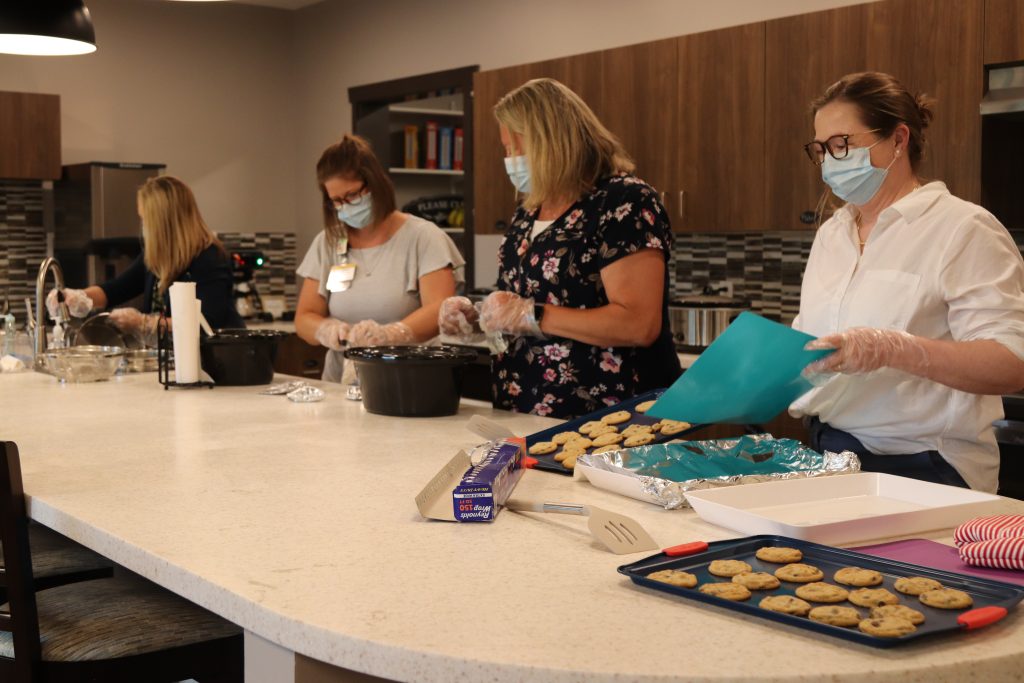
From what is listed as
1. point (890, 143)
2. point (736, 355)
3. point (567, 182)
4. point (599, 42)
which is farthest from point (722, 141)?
point (736, 355)

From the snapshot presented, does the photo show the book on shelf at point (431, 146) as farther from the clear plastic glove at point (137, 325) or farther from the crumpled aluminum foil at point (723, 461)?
the crumpled aluminum foil at point (723, 461)

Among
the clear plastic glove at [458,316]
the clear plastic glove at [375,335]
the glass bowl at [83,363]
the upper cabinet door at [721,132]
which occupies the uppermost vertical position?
the upper cabinet door at [721,132]

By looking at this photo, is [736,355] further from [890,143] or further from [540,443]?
[890,143]

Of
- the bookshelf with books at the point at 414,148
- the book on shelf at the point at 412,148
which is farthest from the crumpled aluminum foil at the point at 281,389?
the book on shelf at the point at 412,148

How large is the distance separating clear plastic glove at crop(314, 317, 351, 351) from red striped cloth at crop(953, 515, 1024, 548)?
2058mm

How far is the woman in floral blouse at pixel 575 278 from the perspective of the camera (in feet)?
8.23

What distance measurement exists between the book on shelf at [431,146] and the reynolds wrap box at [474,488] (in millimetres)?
5168

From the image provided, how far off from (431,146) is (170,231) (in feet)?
10.1

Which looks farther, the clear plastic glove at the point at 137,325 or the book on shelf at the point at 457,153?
the book on shelf at the point at 457,153

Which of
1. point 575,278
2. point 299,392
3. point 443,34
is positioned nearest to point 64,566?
point 299,392

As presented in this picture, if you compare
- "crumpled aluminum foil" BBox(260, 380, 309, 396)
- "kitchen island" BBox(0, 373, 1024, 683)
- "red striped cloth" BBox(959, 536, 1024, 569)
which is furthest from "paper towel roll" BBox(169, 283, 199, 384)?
"red striped cloth" BBox(959, 536, 1024, 569)

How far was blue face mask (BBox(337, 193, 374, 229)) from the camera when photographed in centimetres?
336

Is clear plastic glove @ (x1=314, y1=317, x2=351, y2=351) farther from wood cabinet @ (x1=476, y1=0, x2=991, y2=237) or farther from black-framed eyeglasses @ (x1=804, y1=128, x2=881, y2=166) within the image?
wood cabinet @ (x1=476, y1=0, x2=991, y2=237)

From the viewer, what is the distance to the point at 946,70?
351cm
